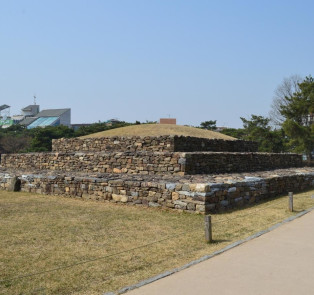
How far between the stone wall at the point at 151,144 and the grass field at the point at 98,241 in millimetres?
5002

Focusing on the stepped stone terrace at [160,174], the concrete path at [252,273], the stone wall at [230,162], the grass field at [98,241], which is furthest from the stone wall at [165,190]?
the concrete path at [252,273]

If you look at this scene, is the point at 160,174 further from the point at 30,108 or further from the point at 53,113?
the point at 30,108

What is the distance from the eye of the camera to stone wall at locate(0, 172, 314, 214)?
8305 millimetres

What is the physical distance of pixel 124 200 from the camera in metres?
9.52

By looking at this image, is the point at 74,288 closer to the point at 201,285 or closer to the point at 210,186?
the point at 201,285

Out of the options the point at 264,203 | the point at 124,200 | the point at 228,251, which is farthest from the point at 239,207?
the point at 228,251

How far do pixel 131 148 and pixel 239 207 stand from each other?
22.5ft

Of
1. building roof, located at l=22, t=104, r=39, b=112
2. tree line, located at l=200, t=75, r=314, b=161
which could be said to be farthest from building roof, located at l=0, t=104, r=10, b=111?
tree line, located at l=200, t=75, r=314, b=161

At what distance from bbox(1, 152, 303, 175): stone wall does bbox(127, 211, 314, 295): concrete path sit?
6197mm

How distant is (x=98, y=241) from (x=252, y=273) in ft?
9.37

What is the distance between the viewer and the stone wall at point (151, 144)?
14083 mm

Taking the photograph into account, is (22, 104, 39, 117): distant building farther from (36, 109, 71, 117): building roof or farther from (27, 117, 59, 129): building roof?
(27, 117, 59, 129): building roof

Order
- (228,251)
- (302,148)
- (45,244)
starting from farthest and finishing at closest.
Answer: (302,148) → (45,244) → (228,251)

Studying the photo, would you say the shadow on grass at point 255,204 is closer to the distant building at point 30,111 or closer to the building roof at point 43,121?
the building roof at point 43,121
